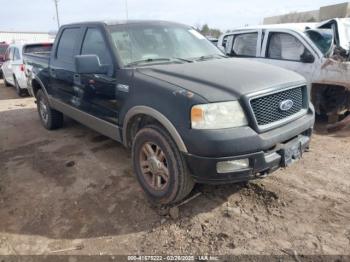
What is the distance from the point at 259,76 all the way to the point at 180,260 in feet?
6.02

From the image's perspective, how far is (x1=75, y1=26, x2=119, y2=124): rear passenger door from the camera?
3.76 m

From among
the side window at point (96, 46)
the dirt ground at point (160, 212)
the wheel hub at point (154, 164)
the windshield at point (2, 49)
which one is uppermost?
the side window at point (96, 46)

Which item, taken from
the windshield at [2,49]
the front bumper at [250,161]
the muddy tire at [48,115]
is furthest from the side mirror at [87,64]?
the windshield at [2,49]

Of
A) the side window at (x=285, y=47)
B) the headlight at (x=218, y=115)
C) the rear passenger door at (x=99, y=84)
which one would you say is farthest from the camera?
the side window at (x=285, y=47)

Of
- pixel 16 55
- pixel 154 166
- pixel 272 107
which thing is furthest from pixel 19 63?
pixel 272 107

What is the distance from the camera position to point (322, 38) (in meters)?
6.44

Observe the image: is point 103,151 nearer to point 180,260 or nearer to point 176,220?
point 176,220

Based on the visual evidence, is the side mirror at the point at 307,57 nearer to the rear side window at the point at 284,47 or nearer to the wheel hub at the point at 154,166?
A: the rear side window at the point at 284,47

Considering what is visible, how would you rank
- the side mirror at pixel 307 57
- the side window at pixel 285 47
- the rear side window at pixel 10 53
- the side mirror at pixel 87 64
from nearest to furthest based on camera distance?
the side mirror at pixel 87 64 → the side mirror at pixel 307 57 → the side window at pixel 285 47 → the rear side window at pixel 10 53

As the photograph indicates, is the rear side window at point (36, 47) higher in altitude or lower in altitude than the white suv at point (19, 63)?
higher

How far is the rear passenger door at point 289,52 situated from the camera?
5.98 metres

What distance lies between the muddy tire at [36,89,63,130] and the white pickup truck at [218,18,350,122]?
3.34 metres

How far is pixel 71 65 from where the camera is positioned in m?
4.74

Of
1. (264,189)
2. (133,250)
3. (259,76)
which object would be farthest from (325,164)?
(133,250)
